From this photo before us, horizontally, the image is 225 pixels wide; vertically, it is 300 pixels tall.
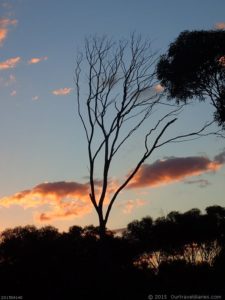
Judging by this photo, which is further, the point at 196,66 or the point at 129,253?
the point at 129,253

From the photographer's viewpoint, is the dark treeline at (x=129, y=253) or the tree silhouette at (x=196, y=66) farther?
the dark treeline at (x=129, y=253)

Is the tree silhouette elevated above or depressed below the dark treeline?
above

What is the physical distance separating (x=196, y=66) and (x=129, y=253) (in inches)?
1578

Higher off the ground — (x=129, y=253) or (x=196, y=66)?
(x=196, y=66)

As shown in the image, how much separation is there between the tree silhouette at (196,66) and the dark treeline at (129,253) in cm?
1222

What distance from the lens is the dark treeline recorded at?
35.2m

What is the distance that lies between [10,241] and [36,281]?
1250 centimetres

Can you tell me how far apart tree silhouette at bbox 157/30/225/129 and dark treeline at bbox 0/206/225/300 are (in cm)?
1222

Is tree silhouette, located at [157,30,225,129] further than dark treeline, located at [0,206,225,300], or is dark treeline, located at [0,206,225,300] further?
dark treeline, located at [0,206,225,300]

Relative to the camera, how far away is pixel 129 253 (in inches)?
2388

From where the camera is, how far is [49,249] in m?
50.3

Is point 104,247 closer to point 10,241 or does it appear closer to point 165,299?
point 165,299

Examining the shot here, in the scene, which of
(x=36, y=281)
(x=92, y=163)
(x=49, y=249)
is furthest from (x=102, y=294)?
(x=49, y=249)

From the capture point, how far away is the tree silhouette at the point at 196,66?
84.4ft
